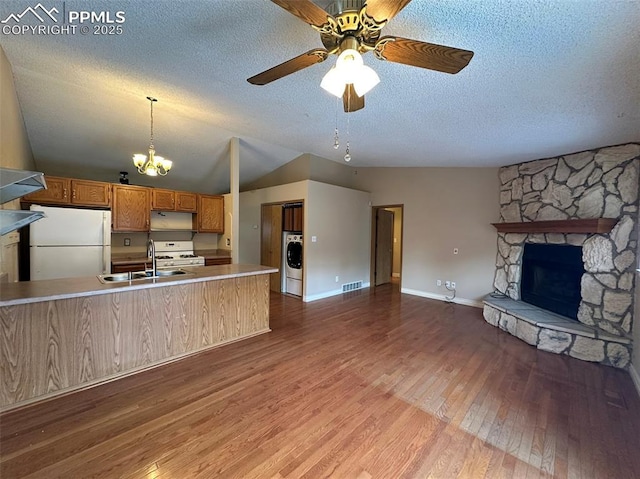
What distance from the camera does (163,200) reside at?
4.81 m

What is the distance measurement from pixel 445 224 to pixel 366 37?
4.40m

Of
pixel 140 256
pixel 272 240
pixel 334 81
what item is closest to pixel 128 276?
pixel 140 256

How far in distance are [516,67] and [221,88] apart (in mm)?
2516

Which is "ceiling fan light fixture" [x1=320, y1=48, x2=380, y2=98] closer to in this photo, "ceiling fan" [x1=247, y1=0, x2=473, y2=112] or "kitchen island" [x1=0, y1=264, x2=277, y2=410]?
"ceiling fan" [x1=247, y1=0, x2=473, y2=112]

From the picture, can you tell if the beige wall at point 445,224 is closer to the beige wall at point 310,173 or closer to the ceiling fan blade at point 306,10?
the beige wall at point 310,173

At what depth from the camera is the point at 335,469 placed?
149cm

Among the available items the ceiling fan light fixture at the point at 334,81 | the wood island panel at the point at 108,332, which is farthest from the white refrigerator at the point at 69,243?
the ceiling fan light fixture at the point at 334,81

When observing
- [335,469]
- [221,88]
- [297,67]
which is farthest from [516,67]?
[335,469]

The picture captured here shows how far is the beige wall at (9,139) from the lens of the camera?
229 cm

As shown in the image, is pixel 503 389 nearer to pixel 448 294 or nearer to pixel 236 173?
pixel 448 294

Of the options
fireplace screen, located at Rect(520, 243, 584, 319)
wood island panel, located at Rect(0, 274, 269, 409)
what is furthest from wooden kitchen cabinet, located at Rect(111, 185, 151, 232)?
fireplace screen, located at Rect(520, 243, 584, 319)

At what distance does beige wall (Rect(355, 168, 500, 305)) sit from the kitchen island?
375 centimetres

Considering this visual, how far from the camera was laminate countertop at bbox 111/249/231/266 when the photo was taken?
429 cm

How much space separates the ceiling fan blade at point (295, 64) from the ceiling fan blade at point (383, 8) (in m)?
0.34
